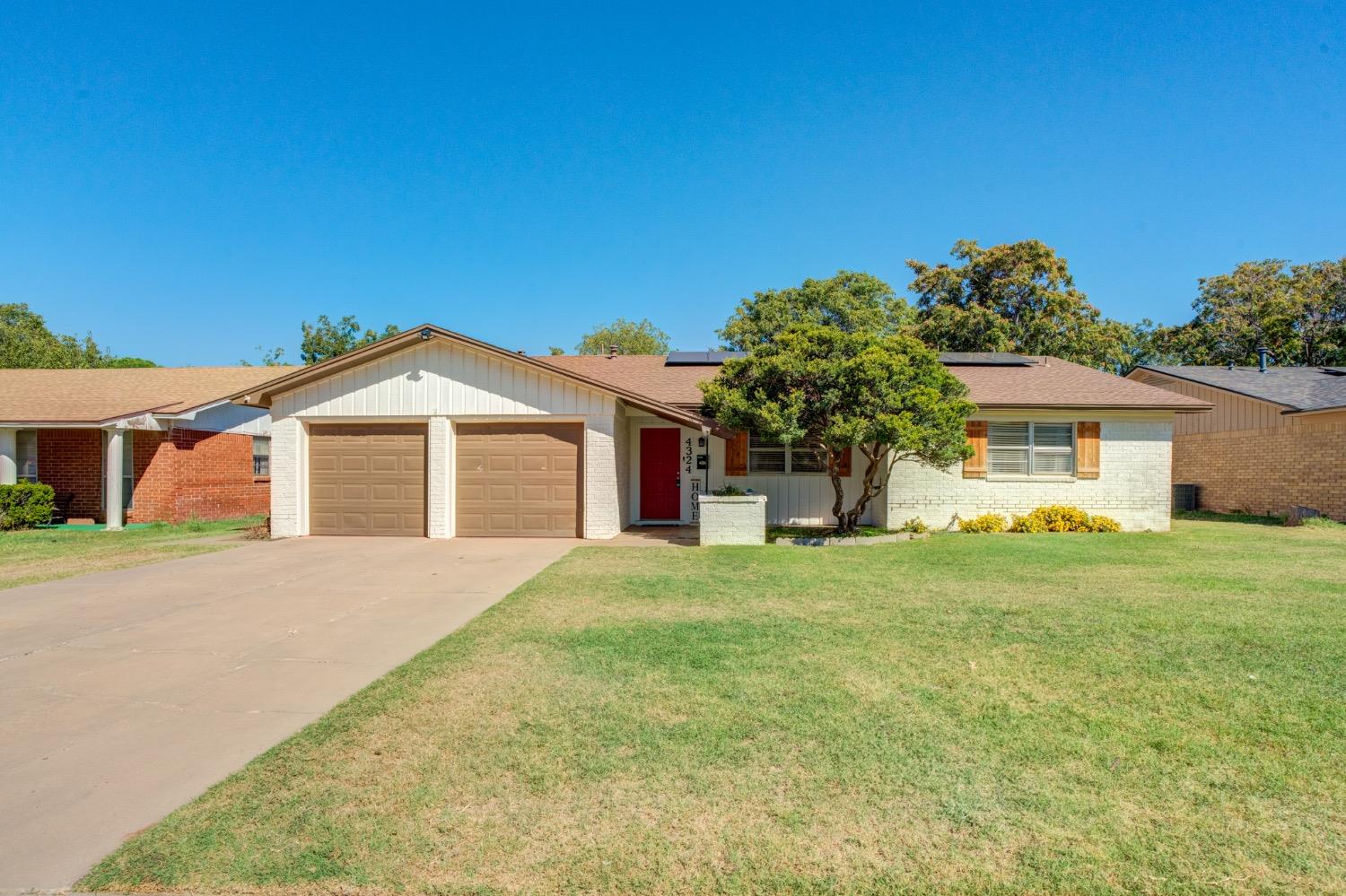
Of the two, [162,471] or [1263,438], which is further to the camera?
[1263,438]

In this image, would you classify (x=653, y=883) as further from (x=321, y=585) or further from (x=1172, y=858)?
(x=321, y=585)

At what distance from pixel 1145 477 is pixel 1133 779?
14.2 m

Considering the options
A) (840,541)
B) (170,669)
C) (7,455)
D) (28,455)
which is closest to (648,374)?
(840,541)

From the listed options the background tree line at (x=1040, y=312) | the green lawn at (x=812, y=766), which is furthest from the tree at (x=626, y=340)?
the green lawn at (x=812, y=766)

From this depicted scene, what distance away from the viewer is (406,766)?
149 inches

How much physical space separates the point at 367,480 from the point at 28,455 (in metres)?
10.5

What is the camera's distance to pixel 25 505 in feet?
52.3

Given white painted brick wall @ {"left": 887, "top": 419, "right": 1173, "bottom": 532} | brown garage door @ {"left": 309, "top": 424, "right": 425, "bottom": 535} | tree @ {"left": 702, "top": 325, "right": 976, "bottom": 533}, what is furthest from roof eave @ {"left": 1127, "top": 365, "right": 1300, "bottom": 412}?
brown garage door @ {"left": 309, "top": 424, "right": 425, "bottom": 535}

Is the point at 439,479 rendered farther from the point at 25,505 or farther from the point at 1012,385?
the point at 1012,385

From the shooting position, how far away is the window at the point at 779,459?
15.6m

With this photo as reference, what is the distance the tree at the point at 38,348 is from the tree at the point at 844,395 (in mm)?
44895

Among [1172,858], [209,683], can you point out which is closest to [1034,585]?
[1172,858]

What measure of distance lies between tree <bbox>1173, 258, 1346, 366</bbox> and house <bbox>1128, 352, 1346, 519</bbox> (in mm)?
11026

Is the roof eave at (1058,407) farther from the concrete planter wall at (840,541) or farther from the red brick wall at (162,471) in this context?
the red brick wall at (162,471)
